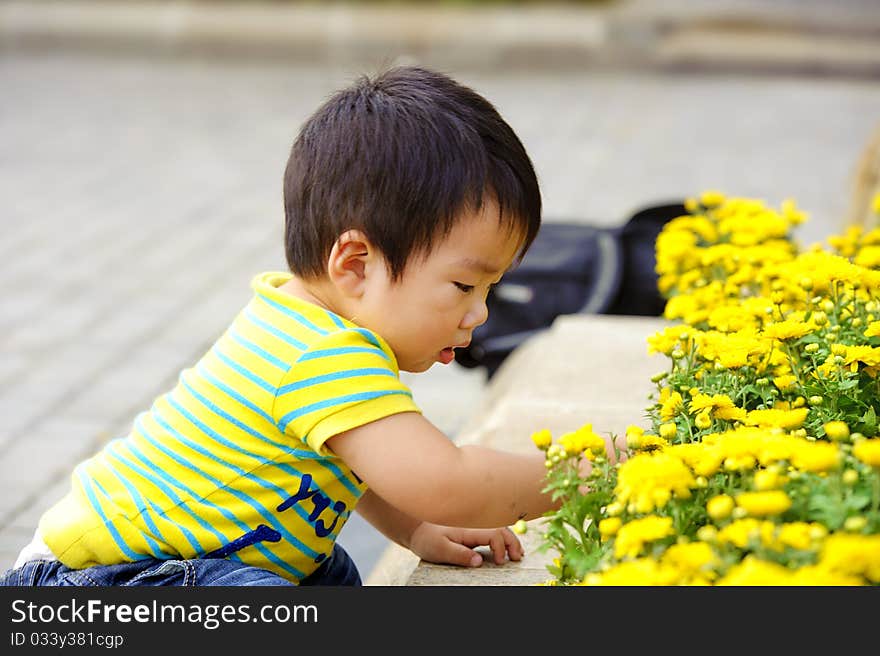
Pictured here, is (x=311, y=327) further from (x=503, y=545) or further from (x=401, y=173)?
(x=503, y=545)

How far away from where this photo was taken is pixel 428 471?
175 centimetres

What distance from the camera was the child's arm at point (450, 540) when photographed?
2.16 m

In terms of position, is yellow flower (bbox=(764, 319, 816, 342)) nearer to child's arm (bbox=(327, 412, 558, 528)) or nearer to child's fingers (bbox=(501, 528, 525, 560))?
child's arm (bbox=(327, 412, 558, 528))

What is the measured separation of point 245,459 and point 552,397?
4.00ft

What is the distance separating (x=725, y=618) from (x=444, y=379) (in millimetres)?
3019

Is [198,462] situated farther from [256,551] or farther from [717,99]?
[717,99]

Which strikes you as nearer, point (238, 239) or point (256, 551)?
point (256, 551)

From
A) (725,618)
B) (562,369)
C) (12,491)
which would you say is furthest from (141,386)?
(725,618)

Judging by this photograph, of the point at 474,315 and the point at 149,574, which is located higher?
the point at 474,315

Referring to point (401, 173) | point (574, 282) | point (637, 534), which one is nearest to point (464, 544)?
point (401, 173)

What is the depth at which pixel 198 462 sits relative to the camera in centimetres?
191

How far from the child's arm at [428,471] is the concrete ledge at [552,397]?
329 millimetres

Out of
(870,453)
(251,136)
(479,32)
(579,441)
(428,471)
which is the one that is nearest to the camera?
(870,453)

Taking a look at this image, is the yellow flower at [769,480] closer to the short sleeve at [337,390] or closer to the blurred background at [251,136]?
the short sleeve at [337,390]
